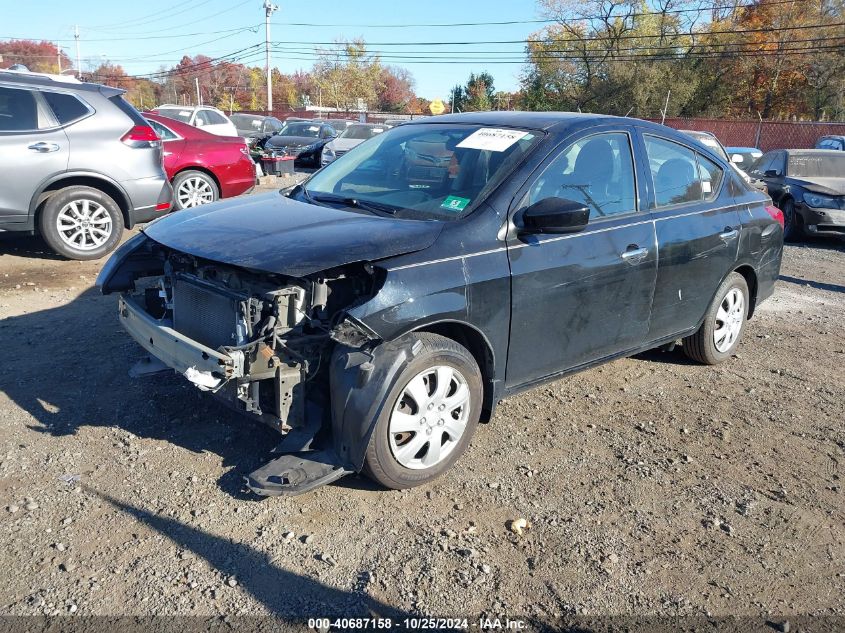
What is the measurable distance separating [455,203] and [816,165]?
1104cm

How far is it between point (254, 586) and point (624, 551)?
160cm

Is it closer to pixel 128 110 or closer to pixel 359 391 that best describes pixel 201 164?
pixel 128 110

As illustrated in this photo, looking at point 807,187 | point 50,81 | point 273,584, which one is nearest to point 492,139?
point 273,584

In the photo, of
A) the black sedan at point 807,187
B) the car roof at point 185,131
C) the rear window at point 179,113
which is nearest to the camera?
the car roof at point 185,131

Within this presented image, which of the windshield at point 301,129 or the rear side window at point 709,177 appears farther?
the windshield at point 301,129

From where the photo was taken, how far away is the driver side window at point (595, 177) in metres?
3.99

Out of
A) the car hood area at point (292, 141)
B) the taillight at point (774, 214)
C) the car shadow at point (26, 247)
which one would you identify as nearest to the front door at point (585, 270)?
the taillight at point (774, 214)

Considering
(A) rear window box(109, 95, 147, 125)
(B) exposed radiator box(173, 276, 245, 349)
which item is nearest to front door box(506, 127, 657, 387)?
(B) exposed radiator box(173, 276, 245, 349)

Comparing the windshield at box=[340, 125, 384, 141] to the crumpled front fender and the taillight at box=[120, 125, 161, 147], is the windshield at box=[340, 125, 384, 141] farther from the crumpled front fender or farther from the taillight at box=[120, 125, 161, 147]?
the crumpled front fender

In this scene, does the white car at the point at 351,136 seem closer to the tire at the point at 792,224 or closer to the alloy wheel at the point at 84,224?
the tire at the point at 792,224

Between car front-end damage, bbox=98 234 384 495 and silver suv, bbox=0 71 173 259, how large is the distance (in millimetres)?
4615

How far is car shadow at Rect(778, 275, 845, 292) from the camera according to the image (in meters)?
8.48

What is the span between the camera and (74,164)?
7434mm

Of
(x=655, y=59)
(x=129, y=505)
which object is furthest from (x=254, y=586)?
(x=655, y=59)
